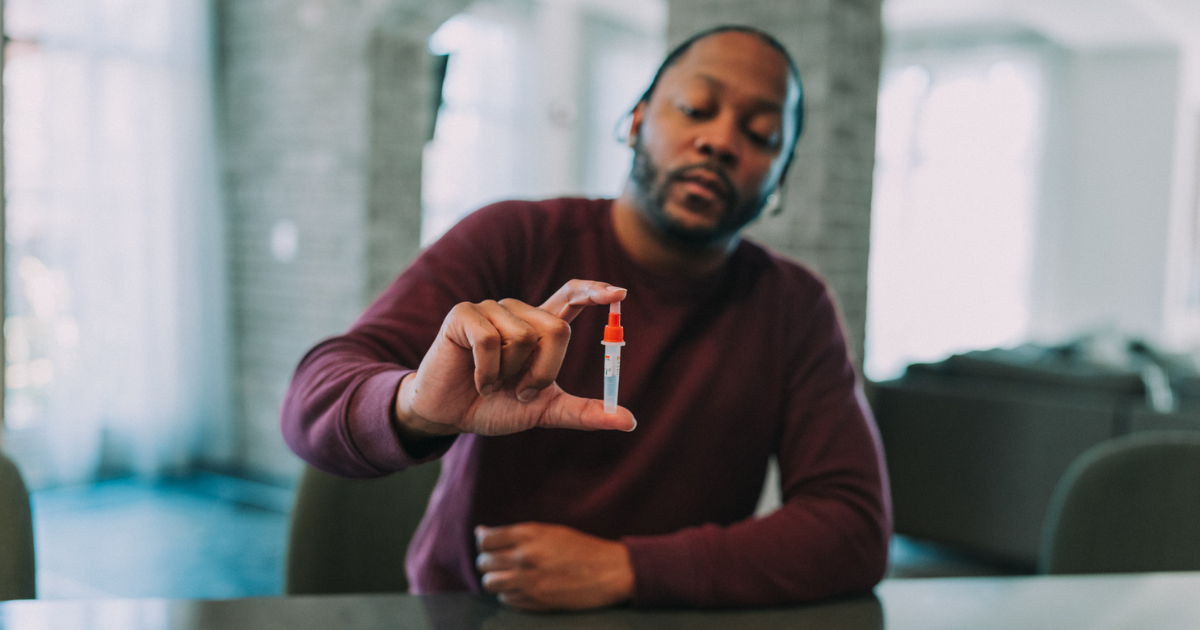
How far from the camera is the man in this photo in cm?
85

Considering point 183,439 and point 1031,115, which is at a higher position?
point 1031,115

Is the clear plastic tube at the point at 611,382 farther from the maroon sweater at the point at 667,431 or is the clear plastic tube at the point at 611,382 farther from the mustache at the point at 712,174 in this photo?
the mustache at the point at 712,174

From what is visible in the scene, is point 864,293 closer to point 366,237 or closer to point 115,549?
point 366,237

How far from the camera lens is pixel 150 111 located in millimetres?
3844

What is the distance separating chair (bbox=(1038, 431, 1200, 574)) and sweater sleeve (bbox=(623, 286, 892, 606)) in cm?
40

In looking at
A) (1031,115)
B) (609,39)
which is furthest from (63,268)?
(1031,115)

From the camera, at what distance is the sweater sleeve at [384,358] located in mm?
746

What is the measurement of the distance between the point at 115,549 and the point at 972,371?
122 inches

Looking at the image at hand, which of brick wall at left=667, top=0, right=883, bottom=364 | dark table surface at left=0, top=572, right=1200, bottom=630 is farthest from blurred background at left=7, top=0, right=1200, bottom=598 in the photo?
dark table surface at left=0, top=572, right=1200, bottom=630

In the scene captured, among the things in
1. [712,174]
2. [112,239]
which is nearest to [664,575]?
[712,174]

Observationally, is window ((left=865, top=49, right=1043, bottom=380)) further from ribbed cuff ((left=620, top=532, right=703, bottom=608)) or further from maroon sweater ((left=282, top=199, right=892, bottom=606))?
ribbed cuff ((left=620, top=532, right=703, bottom=608))

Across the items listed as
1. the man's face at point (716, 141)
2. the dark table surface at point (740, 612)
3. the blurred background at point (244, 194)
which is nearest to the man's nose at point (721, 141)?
the man's face at point (716, 141)

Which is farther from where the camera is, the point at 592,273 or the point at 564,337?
the point at 592,273

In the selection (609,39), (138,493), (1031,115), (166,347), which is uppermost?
(609,39)
